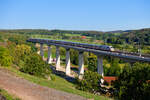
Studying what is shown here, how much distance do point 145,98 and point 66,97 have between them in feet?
31.7

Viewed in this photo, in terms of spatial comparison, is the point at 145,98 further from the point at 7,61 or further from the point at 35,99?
the point at 7,61

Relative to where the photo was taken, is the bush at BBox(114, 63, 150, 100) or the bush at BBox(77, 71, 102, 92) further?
the bush at BBox(77, 71, 102, 92)

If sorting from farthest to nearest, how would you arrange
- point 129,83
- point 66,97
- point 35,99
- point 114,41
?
point 114,41
point 129,83
point 66,97
point 35,99

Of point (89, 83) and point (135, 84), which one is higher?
point (135, 84)

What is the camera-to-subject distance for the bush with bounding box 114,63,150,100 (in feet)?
78.0

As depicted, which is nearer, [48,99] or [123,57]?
[48,99]

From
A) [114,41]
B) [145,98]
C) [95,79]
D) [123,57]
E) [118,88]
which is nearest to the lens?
[145,98]

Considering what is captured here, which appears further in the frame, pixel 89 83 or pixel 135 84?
pixel 89 83

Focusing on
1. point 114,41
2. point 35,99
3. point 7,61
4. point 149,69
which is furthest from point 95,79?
point 114,41

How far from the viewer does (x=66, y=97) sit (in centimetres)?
1973

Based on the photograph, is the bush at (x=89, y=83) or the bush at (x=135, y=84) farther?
the bush at (x=89, y=83)

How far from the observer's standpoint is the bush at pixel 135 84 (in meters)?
23.8

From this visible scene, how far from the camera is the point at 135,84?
2530cm

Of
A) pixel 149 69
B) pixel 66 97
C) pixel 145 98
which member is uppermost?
pixel 149 69
